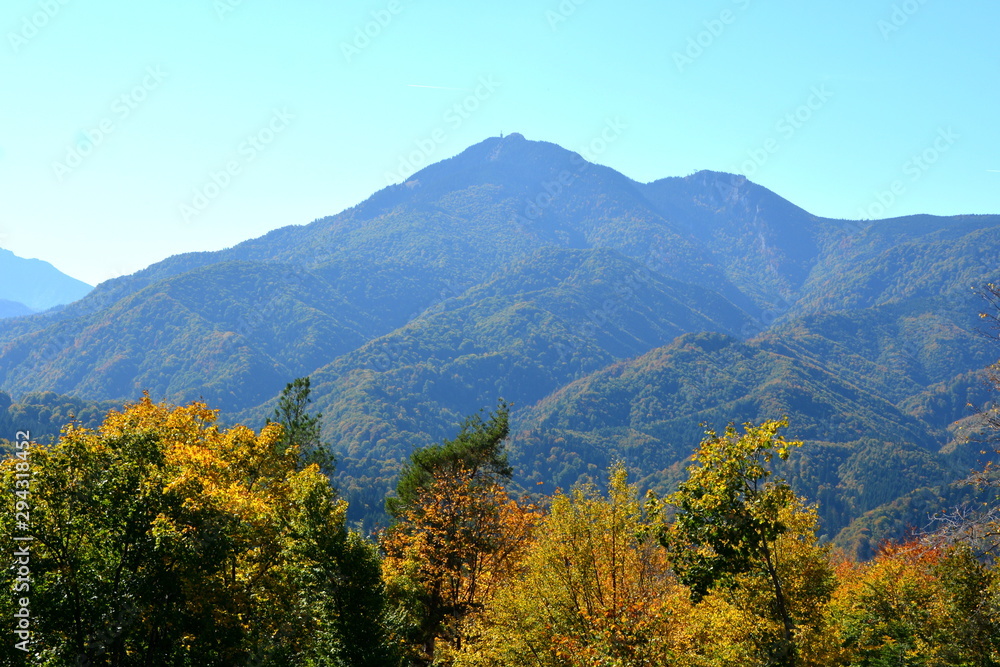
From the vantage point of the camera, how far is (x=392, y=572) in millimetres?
37000

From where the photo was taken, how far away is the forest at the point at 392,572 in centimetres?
1642

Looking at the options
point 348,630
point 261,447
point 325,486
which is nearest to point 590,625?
point 348,630

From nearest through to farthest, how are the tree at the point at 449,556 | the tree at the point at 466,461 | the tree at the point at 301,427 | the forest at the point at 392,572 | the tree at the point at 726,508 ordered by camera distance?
1. the tree at the point at 726,508
2. the forest at the point at 392,572
3. the tree at the point at 449,556
4. the tree at the point at 466,461
5. the tree at the point at 301,427

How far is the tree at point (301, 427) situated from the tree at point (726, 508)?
39.6 meters

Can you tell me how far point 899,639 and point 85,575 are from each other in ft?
121

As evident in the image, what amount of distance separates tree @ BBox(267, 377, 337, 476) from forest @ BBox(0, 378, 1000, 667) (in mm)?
15885

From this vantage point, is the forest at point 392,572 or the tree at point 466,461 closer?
the forest at point 392,572

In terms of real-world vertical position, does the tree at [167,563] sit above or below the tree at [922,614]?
above

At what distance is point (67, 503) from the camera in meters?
19.0

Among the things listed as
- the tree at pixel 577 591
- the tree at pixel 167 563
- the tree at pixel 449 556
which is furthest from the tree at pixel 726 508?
the tree at pixel 449 556

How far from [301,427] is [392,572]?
19082mm

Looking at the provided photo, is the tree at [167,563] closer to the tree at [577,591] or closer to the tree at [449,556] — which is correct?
the tree at [577,591]

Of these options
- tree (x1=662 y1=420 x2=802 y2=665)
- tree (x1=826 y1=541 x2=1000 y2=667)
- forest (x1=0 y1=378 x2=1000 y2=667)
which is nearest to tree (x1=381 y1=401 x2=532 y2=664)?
forest (x1=0 y1=378 x2=1000 y2=667)

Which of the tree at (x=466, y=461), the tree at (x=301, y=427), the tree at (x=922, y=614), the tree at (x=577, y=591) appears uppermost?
the tree at (x=301, y=427)
